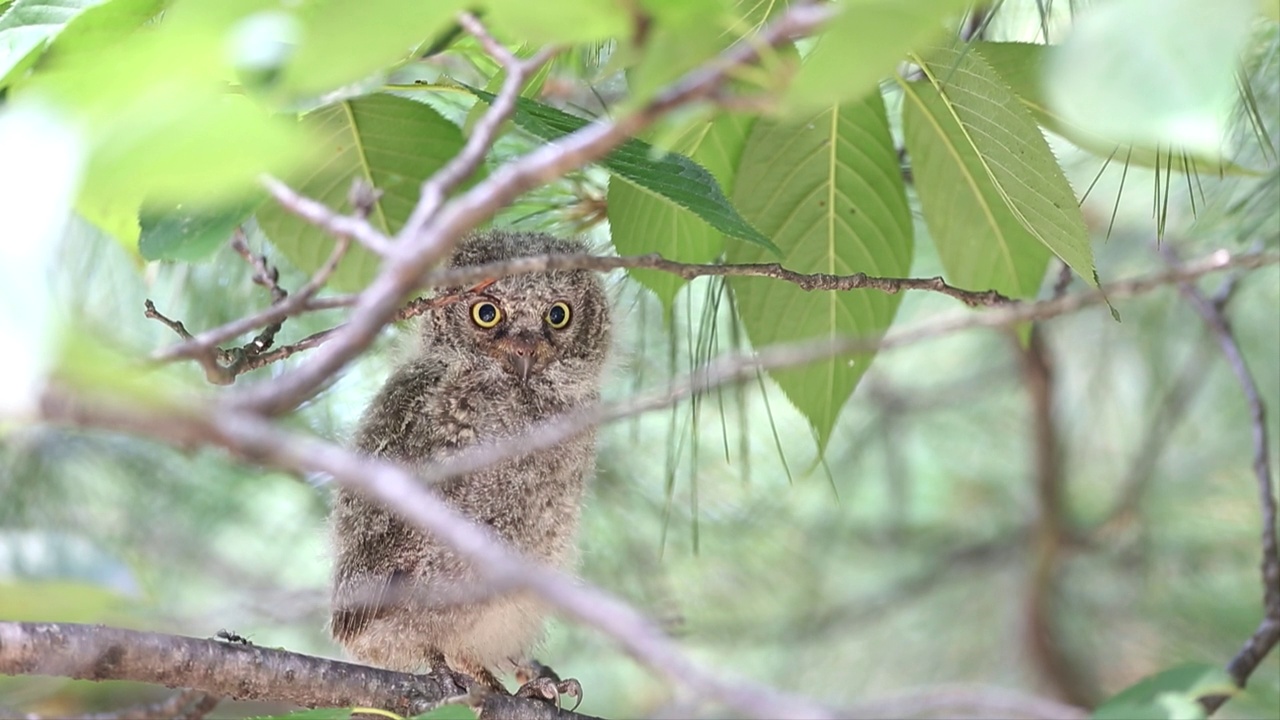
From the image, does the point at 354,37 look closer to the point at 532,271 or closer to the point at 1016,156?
the point at 532,271

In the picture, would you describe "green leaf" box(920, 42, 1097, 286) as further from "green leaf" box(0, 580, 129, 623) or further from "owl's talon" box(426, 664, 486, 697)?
"green leaf" box(0, 580, 129, 623)

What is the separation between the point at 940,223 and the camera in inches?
67.7

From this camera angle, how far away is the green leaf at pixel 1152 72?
0.56m

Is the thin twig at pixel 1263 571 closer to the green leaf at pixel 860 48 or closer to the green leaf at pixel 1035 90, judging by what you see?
the green leaf at pixel 1035 90

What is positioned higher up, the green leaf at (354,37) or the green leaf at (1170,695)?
the green leaf at (354,37)

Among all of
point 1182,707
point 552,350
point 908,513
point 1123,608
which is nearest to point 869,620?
point 908,513

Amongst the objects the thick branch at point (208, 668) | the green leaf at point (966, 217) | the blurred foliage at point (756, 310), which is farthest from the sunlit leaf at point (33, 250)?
the green leaf at point (966, 217)

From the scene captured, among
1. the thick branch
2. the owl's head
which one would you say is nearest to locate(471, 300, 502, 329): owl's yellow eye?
the owl's head

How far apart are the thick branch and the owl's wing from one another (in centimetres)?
24

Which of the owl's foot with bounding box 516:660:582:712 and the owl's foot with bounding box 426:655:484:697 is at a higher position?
the owl's foot with bounding box 426:655:484:697

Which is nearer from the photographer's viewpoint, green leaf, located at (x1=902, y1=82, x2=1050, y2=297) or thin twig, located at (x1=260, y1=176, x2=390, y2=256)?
thin twig, located at (x1=260, y1=176, x2=390, y2=256)

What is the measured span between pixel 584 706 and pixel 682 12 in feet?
12.0

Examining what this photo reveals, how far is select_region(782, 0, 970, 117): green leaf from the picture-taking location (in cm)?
65

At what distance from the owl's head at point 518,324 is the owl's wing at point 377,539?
171mm
